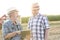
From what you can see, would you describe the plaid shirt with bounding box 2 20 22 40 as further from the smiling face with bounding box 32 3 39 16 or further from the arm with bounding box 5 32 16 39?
the smiling face with bounding box 32 3 39 16

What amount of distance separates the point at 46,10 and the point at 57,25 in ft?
2.81

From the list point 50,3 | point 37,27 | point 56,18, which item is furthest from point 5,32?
point 56,18

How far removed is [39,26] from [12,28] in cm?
54

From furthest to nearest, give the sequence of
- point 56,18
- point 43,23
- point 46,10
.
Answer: point 56,18 < point 46,10 < point 43,23

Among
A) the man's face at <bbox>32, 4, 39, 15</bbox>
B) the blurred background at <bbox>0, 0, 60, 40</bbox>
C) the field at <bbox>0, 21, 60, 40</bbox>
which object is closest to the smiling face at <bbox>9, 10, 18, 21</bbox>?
the man's face at <bbox>32, 4, 39, 15</bbox>

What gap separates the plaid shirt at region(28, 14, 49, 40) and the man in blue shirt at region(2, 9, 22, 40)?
48cm

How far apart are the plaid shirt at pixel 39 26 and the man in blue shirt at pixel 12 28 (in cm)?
48

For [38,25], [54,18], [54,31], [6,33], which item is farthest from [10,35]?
[54,18]

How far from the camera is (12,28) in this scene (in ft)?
8.44

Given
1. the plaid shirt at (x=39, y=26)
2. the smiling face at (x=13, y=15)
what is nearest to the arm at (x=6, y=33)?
the smiling face at (x=13, y=15)

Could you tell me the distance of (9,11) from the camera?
2.57 m

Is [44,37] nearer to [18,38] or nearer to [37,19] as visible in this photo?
[37,19]

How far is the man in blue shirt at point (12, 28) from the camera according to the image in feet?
8.27

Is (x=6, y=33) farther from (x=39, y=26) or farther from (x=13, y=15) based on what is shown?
(x=39, y=26)
